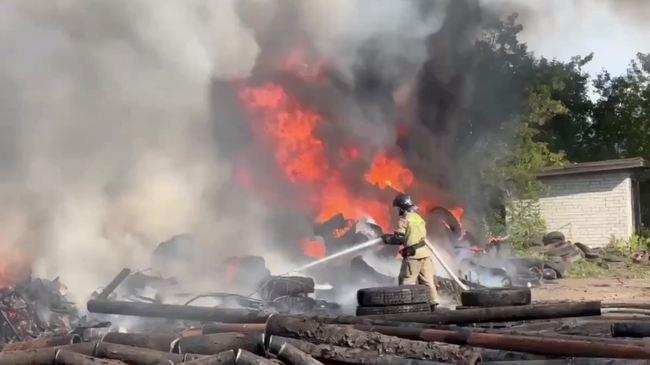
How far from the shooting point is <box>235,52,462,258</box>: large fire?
13.9m

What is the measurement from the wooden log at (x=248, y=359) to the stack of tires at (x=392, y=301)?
272cm

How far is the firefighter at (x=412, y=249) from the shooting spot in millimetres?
8836

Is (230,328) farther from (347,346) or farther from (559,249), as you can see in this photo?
(559,249)

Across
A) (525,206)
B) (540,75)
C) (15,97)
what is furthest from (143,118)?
(540,75)

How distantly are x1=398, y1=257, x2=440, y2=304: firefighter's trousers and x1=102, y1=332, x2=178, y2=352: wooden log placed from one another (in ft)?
15.3

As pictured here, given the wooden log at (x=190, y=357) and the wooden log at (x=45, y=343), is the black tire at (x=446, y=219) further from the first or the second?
the wooden log at (x=190, y=357)

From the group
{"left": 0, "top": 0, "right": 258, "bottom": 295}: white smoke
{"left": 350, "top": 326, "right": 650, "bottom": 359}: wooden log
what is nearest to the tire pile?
{"left": 0, "top": 0, "right": 258, "bottom": 295}: white smoke

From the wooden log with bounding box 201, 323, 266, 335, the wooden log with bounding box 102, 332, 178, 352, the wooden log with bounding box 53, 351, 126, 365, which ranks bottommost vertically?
the wooden log with bounding box 53, 351, 126, 365

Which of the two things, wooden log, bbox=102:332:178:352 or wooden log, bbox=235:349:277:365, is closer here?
wooden log, bbox=235:349:277:365

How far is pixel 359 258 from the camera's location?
36.6 feet

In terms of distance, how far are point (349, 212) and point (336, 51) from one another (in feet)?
11.7

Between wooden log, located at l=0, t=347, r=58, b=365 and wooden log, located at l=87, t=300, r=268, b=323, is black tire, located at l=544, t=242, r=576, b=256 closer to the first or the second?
wooden log, located at l=87, t=300, r=268, b=323

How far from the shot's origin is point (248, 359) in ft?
12.7

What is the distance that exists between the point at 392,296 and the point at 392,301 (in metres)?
0.05
